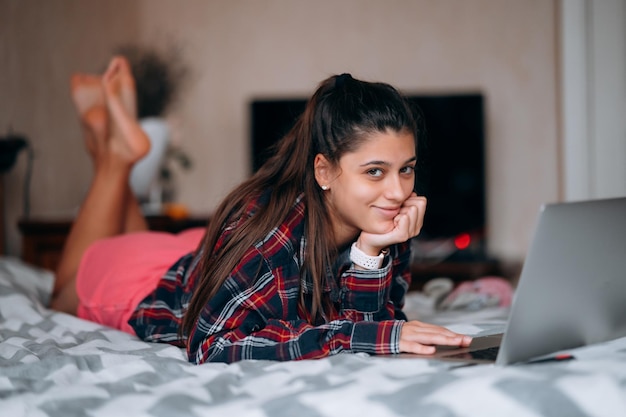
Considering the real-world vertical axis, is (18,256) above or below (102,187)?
below

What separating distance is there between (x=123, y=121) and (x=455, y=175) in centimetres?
201

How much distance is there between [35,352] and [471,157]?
2838 mm

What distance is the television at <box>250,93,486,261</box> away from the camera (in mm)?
3797

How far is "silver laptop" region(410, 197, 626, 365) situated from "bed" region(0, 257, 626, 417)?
0.03 metres

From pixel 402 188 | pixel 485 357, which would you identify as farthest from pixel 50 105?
pixel 485 357

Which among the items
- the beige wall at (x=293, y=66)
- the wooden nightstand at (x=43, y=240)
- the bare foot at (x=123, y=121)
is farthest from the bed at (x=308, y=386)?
the beige wall at (x=293, y=66)

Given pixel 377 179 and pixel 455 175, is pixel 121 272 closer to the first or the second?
pixel 377 179

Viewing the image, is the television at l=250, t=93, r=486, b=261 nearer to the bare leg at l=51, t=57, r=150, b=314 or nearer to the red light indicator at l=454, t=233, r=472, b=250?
the red light indicator at l=454, t=233, r=472, b=250

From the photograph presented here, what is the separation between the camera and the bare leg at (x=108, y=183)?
7.00 feet

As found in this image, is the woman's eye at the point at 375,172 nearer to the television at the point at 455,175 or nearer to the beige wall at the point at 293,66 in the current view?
the beige wall at the point at 293,66

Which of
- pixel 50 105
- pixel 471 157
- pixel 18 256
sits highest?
pixel 50 105

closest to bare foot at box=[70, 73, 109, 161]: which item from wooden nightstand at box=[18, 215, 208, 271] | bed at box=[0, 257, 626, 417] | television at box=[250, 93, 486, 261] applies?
wooden nightstand at box=[18, 215, 208, 271]

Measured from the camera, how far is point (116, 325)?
1.87 meters

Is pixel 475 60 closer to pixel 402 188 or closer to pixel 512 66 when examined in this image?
pixel 512 66
